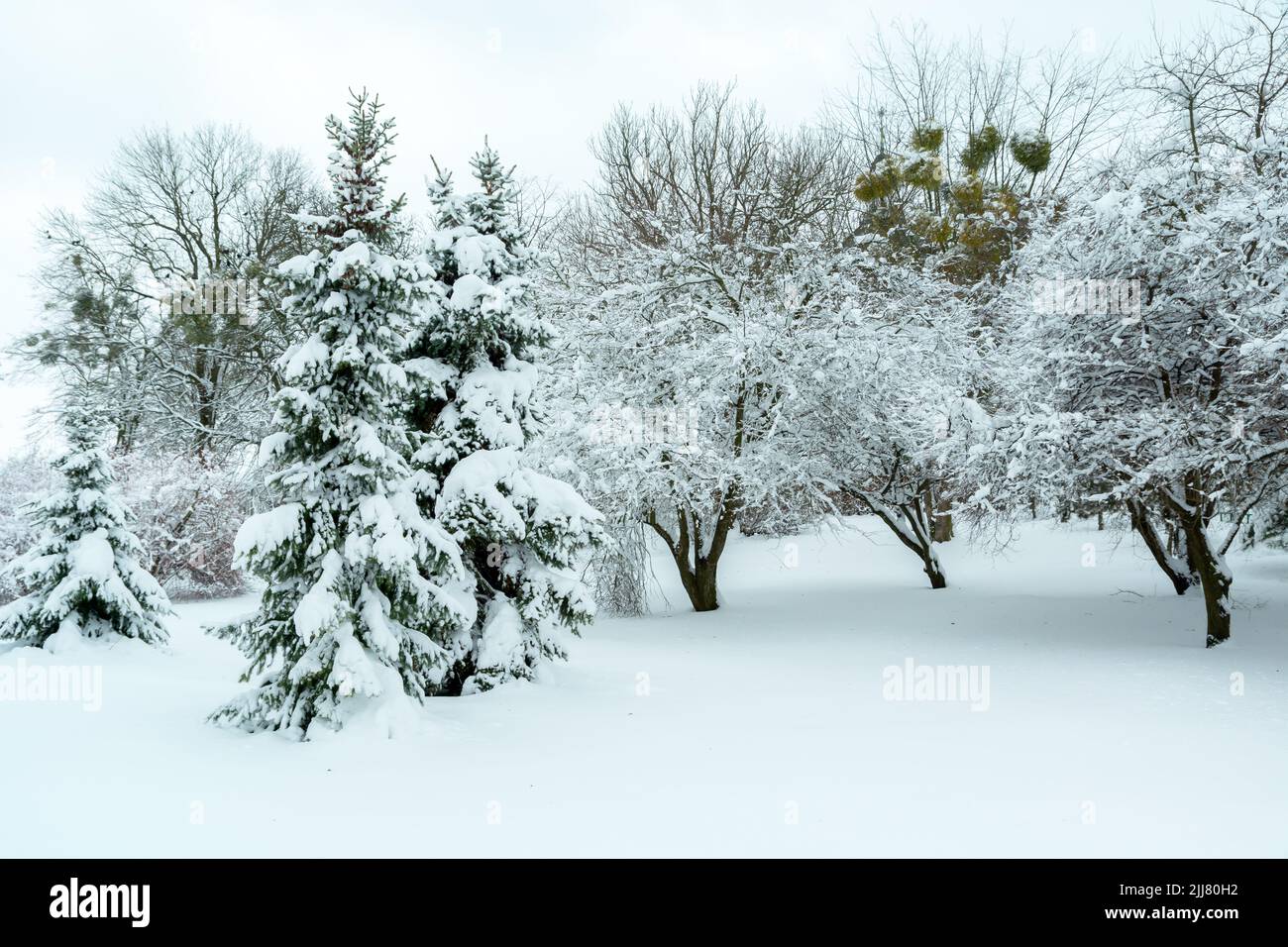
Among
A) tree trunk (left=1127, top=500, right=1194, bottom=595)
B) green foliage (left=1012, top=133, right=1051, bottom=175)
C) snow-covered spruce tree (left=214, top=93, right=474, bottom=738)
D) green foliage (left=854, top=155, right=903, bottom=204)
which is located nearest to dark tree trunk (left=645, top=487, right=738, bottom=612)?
tree trunk (left=1127, top=500, right=1194, bottom=595)

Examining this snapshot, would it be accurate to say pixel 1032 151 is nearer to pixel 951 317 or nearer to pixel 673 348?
pixel 951 317

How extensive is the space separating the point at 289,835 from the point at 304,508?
2504mm

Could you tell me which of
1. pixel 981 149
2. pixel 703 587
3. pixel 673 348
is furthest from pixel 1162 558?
pixel 981 149

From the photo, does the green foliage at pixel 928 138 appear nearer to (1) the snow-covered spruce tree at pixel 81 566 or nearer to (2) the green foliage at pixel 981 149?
(2) the green foliage at pixel 981 149

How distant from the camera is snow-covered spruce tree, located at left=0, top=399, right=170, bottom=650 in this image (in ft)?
29.5

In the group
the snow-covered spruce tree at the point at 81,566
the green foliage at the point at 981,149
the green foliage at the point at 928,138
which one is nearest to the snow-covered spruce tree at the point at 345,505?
the snow-covered spruce tree at the point at 81,566

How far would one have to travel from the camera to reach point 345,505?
6.29m

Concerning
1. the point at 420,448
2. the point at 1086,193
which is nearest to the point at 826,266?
the point at 1086,193

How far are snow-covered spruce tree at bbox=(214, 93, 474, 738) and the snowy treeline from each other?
0.03m

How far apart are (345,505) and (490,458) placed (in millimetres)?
1708

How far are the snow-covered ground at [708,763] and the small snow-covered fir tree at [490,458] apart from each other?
0.70m

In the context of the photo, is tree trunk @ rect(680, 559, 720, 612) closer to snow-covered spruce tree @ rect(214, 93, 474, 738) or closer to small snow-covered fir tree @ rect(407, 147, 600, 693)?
small snow-covered fir tree @ rect(407, 147, 600, 693)

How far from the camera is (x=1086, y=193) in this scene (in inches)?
409
